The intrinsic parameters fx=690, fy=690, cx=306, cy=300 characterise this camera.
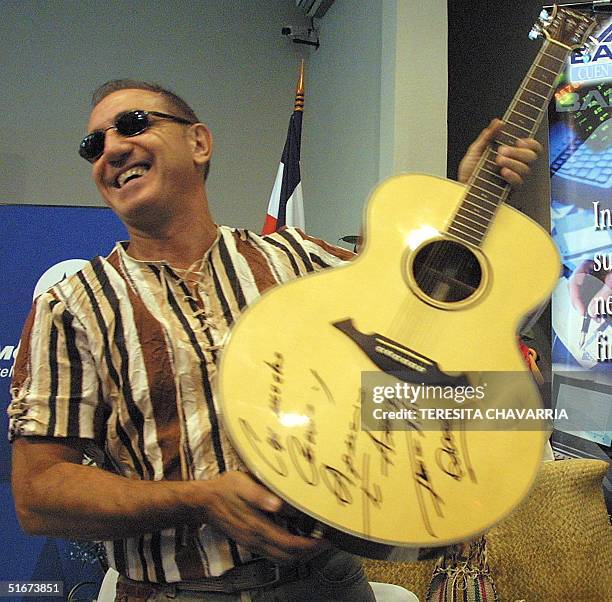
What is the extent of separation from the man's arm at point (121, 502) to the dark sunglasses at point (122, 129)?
10.0 inches

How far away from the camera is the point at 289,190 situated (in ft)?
2.71

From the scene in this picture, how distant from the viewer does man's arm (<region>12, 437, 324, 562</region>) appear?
542 millimetres

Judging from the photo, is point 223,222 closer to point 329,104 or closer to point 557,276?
point 329,104

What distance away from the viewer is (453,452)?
58cm

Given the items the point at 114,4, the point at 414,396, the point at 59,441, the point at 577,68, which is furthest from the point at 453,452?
the point at 114,4

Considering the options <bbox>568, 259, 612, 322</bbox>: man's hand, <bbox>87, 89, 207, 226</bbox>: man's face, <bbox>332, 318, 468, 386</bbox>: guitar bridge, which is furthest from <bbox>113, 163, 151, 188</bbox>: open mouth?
<bbox>568, 259, 612, 322</bbox>: man's hand

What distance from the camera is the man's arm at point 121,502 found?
0.54 meters

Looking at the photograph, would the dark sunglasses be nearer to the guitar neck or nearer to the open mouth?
the open mouth

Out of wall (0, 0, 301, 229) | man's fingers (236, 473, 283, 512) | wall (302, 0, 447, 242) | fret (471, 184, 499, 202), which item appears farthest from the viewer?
wall (0, 0, 301, 229)

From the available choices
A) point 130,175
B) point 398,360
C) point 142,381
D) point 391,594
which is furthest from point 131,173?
point 391,594

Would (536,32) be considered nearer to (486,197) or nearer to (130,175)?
(486,197)

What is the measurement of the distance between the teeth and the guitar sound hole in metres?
0.26

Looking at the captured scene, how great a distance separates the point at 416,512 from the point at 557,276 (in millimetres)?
259

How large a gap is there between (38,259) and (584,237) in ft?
2.43
